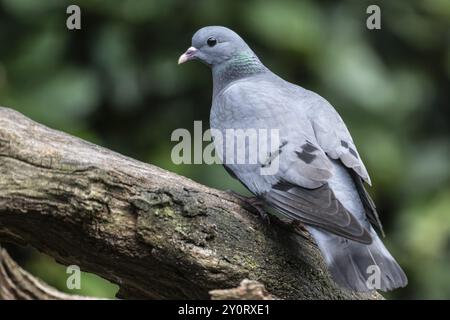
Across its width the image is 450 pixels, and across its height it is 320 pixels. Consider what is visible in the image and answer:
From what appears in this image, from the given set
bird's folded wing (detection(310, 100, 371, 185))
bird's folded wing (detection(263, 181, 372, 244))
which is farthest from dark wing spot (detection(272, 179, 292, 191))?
bird's folded wing (detection(310, 100, 371, 185))

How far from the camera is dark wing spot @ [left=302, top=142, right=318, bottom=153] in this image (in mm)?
3411

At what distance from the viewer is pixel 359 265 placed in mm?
3213

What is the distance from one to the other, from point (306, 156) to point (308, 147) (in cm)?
6

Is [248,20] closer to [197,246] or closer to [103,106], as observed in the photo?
[103,106]

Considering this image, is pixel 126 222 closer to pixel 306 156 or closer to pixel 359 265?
pixel 306 156

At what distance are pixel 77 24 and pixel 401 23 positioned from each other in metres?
2.20

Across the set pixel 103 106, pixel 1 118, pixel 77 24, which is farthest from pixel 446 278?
pixel 1 118

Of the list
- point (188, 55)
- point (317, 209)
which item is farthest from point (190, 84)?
point (317, 209)

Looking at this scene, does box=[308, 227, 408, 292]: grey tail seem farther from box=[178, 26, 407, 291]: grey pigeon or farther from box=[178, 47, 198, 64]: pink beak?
box=[178, 47, 198, 64]: pink beak

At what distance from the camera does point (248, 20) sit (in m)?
5.20

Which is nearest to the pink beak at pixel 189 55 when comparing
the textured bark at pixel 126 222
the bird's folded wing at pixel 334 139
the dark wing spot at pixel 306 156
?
the bird's folded wing at pixel 334 139

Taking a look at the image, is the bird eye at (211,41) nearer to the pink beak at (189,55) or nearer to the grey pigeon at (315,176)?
the pink beak at (189,55)

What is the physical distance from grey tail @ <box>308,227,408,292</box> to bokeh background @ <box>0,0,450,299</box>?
1798 millimetres

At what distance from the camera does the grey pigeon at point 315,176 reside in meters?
3.18
